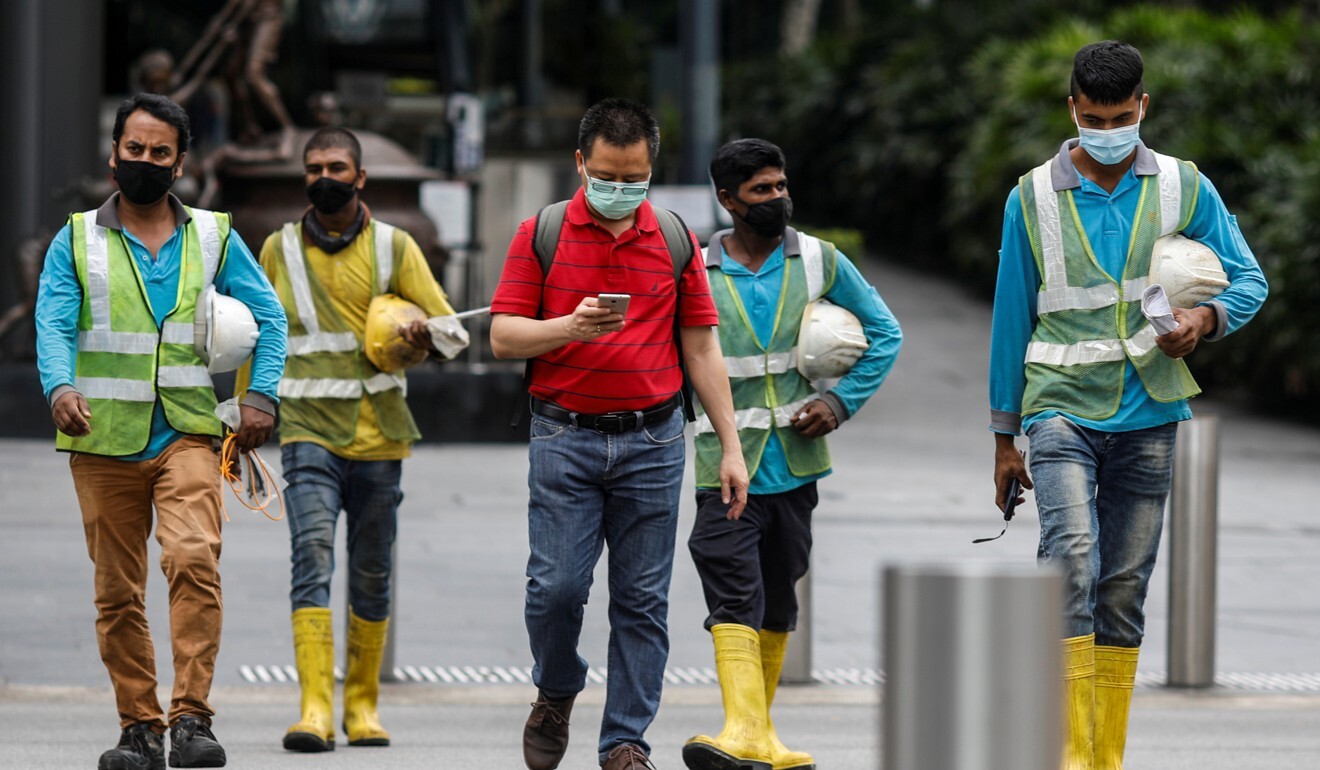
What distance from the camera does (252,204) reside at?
15.2 metres

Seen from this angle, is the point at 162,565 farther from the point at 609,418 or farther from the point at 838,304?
the point at 838,304

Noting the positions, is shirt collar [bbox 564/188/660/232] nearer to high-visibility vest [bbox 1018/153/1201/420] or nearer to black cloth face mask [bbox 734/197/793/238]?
black cloth face mask [bbox 734/197/793/238]

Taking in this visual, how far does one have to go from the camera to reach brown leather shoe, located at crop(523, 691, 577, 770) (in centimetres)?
554

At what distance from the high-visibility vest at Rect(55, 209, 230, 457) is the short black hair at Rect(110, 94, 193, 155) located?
29 centimetres

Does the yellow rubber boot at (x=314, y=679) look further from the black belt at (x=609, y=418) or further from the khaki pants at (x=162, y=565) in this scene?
the black belt at (x=609, y=418)

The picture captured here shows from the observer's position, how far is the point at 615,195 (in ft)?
17.7

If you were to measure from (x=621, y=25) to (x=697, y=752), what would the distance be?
3103 centimetres

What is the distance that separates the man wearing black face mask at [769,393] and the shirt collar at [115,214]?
5.08 ft

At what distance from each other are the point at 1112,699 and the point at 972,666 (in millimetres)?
2751

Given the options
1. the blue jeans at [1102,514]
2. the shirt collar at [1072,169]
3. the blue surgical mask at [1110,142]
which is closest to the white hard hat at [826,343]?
the blue jeans at [1102,514]

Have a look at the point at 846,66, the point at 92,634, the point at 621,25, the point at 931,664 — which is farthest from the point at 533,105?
the point at 931,664

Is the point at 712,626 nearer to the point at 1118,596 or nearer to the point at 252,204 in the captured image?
the point at 1118,596

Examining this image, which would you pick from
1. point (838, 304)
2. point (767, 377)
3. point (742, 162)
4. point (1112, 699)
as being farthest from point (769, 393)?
point (1112, 699)

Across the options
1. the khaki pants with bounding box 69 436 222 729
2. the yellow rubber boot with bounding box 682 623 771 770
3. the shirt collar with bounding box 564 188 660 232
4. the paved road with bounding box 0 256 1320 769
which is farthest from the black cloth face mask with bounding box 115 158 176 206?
the yellow rubber boot with bounding box 682 623 771 770
